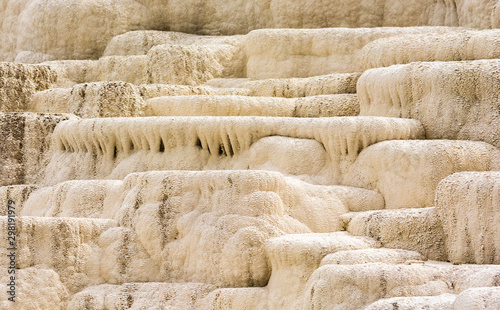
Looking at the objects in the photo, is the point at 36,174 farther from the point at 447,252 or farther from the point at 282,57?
the point at 447,252

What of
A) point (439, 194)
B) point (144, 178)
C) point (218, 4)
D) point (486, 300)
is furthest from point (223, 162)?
point (218, 4)

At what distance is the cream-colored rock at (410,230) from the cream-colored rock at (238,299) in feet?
3.93

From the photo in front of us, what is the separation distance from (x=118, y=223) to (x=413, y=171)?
327 centimetres

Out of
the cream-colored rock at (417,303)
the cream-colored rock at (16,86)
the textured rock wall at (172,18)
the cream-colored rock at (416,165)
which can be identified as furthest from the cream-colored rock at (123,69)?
the cream-colored rock at (417,303)

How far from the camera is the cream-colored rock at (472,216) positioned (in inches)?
344

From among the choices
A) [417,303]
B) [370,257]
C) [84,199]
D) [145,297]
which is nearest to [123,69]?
[84,199]

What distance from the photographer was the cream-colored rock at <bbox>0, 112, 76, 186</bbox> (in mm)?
12977

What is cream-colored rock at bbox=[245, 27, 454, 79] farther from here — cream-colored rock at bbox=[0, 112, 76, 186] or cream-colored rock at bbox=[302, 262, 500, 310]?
cream-colored rock at bbox=[302, 262, 500, 310]

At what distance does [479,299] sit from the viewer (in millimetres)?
6523

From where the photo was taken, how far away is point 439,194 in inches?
364

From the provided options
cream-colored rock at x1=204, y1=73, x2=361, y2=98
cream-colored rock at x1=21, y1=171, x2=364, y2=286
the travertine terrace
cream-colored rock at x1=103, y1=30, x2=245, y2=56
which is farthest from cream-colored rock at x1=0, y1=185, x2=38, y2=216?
cream-colored rock at x1=103, y1=30, x2=245, y2=56

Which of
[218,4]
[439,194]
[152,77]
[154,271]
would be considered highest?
[218,4]

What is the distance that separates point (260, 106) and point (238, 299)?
4303mm

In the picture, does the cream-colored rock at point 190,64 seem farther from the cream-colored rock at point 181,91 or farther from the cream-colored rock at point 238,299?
the cream-colored rock at point 238,299
